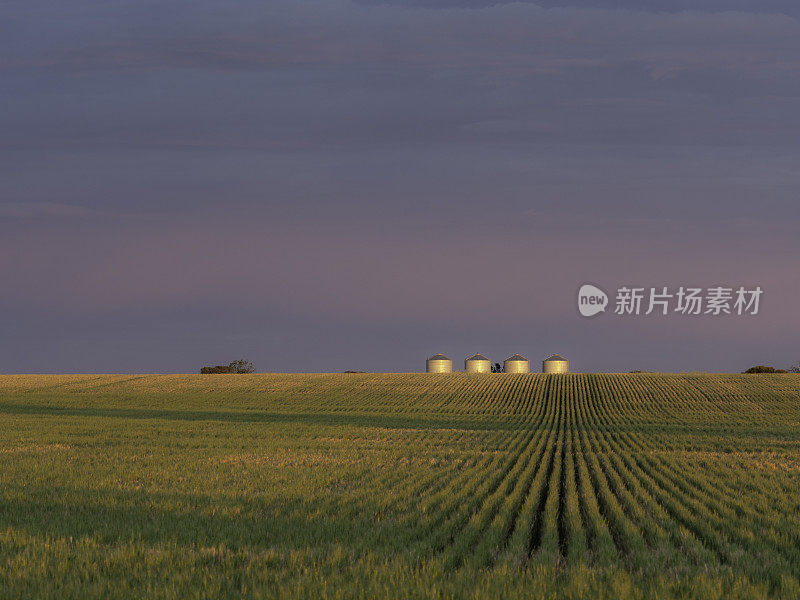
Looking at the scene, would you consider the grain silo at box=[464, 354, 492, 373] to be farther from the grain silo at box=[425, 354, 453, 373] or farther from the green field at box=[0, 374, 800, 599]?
the green field at box=[0, 374, 800, 599]

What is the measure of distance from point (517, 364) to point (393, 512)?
365 feet

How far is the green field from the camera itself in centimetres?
1223

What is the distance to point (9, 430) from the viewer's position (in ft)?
157

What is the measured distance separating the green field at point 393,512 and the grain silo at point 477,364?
2850 inches

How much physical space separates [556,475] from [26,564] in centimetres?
1864

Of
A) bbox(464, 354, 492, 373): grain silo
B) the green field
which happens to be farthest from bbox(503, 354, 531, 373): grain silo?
the green field

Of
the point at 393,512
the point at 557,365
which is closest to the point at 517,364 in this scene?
the point at 557,365

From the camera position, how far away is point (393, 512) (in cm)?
1850

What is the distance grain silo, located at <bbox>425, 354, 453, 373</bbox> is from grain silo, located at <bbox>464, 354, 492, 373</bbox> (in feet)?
9.11

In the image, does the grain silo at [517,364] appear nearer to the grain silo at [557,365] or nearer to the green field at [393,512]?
the grain silo at [557,365]

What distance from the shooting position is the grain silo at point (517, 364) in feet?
419

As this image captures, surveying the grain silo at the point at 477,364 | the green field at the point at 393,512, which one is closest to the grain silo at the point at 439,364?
the grain silo at the point at 477,364

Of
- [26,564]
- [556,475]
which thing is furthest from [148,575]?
[556,475]

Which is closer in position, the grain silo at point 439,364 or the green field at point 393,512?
the green field at point 393,512
